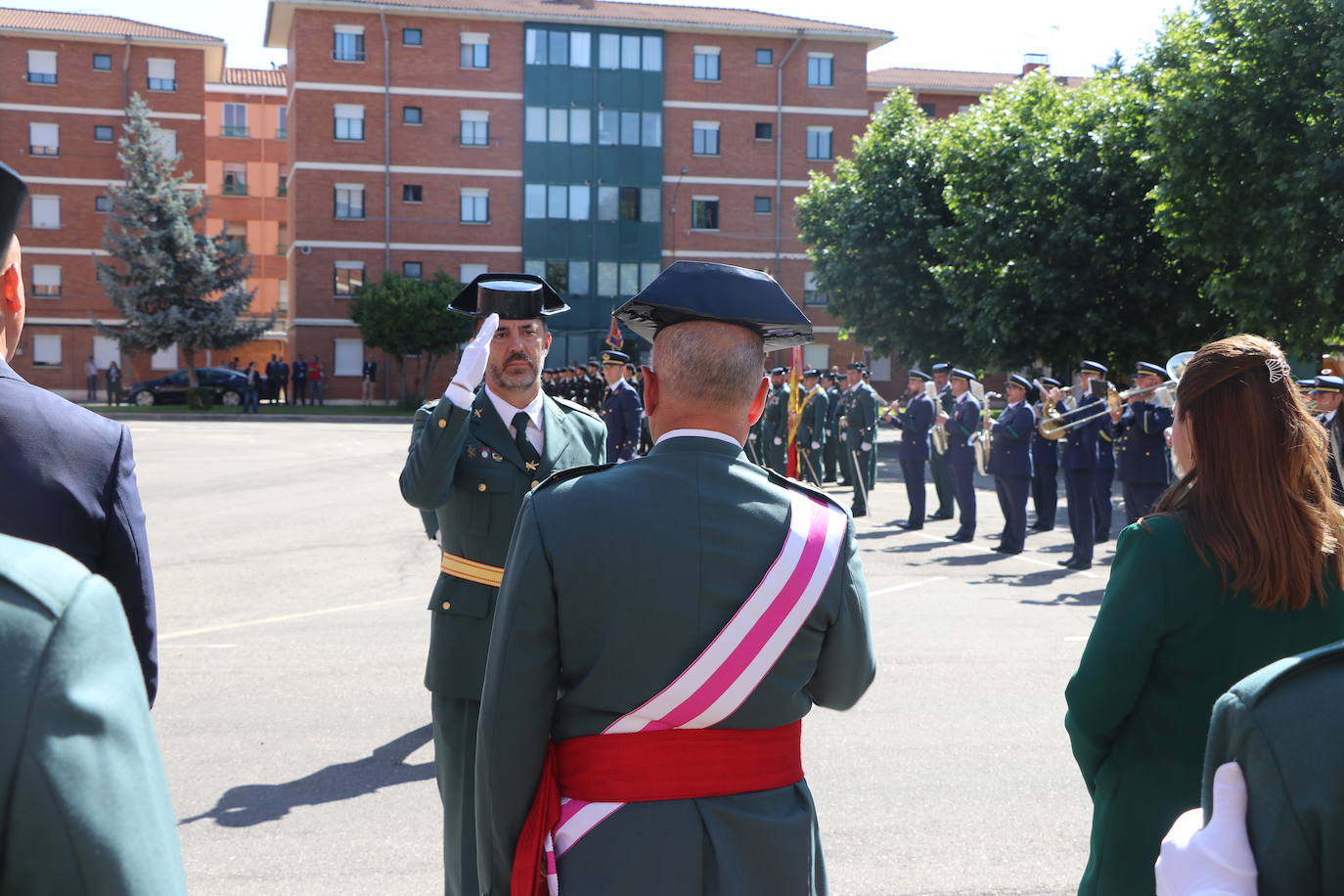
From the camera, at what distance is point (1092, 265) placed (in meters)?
29.9

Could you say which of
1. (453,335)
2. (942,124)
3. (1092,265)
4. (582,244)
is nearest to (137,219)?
(453,335)

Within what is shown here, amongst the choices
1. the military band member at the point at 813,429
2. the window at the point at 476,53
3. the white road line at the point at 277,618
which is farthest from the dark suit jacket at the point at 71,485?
the window at the point at 476,53

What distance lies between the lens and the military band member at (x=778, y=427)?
24.7 meters

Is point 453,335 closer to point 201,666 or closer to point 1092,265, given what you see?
point 1092,265

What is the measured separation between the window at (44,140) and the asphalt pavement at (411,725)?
52550 mm

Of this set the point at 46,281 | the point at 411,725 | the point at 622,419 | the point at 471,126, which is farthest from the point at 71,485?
the point at 46,281

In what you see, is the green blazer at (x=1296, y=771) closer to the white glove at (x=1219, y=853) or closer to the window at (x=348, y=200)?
the white glove at (x=1219, y=853)

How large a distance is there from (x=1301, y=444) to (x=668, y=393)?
1357 millimetres

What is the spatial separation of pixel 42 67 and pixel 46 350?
1283 centimetres

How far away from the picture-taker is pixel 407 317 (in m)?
52.1

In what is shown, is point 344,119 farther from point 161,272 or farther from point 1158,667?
point 1158,667

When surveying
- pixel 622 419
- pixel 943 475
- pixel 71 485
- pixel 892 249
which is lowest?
pixel 943 475

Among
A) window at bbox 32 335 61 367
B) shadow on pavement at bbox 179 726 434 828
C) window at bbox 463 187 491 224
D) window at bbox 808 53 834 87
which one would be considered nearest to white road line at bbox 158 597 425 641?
shadow on pavement at bbox 179 726 434 828

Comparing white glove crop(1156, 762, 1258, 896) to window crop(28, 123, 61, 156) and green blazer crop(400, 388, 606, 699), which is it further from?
window crop(28, 123, 61, 156)
